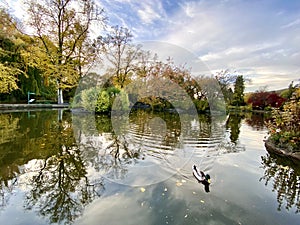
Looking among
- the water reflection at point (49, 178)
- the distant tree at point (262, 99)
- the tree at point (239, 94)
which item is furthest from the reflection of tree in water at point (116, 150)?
the tree at point (239, 94)

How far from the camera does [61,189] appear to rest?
8.51ft

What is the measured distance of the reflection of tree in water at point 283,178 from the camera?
2.56 m

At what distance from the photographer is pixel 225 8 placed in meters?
7.36

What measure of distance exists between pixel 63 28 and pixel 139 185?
1635 centimetres

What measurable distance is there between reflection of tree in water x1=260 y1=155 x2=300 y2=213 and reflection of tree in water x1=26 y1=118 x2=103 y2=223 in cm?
243

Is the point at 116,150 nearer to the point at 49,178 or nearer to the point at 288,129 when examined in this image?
the point at 49,178

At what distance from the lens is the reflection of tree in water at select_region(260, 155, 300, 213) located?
101 inches

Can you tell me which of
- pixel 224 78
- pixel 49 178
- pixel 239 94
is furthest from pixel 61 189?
pixel 239 94

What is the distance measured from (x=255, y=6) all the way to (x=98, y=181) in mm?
7841

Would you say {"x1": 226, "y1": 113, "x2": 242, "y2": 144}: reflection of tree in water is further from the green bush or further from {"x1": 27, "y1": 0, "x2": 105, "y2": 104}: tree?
{"x1": 27, "y1": 0, "x2": 105, "y2": 104}: tree

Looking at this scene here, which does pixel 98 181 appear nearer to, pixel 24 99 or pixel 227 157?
pixel 227 157

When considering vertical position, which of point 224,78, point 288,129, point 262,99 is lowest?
point 288,129

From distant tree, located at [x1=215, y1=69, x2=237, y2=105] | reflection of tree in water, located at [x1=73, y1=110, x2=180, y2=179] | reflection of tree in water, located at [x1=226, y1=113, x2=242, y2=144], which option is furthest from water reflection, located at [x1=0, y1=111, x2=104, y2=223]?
distant tree, located at [x1=215, y1=69, x2=237, y2=105]

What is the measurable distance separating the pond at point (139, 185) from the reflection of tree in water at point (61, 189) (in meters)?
0.01
